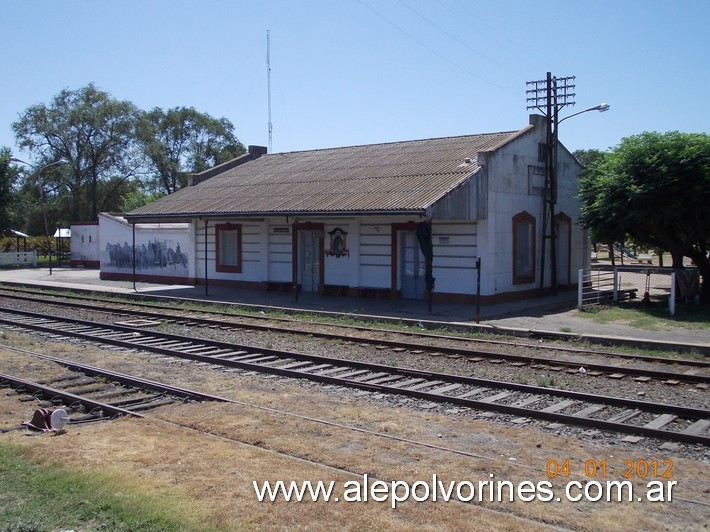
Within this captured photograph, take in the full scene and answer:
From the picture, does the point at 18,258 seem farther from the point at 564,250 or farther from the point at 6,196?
the point at 564,250

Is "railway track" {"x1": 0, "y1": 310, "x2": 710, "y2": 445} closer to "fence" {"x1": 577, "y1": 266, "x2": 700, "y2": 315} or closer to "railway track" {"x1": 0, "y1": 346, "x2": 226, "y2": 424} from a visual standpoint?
"railway track" {"x1": 0, "y1": 346, "x2": 226, "y2": 424}

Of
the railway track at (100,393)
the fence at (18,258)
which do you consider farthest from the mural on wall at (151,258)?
the railway track at (100,393)

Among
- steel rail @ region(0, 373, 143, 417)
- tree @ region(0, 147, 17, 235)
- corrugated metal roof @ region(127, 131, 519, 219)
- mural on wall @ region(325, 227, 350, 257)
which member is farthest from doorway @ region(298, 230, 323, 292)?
tree @ region(0, 147, 17, 235)

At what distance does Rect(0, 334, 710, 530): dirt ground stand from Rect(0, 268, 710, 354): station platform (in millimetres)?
7002

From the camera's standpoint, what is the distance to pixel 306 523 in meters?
5.11

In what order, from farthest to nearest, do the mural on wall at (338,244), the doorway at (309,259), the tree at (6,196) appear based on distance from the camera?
the tree at (6,196) → the doorway at (309,259) → the mural on wall at (338,244)

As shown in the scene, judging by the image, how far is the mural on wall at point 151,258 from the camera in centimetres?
3036

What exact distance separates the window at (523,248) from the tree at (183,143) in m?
48.6

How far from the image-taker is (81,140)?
61.6m

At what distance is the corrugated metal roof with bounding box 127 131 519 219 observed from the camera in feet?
68.0

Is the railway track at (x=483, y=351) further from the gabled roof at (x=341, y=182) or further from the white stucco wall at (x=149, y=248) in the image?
the white stucco wall at (x=149, y=248)

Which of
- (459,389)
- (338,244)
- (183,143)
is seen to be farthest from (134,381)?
(183,143)

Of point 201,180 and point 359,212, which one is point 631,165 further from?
point 201,180

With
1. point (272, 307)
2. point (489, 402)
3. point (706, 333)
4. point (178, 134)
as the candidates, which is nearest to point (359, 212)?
point (272, 307)
